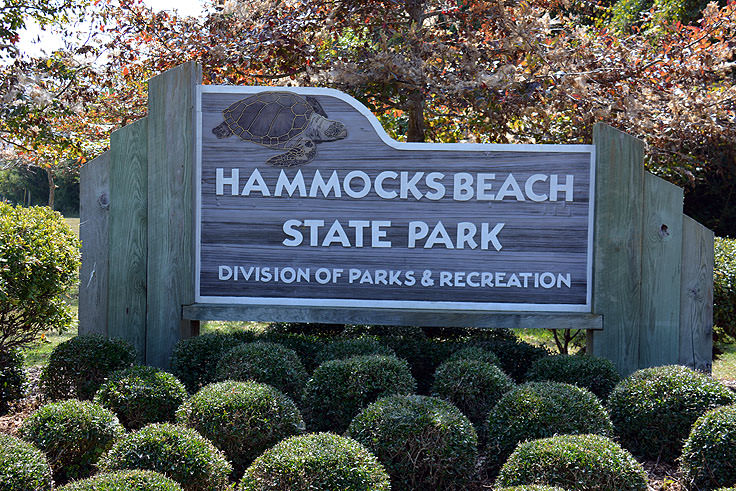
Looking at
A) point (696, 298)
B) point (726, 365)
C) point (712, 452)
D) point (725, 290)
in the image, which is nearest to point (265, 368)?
point (712, 452)

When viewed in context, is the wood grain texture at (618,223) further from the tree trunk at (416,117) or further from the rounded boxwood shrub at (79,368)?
the rounded boxwood shrub at (79,368)

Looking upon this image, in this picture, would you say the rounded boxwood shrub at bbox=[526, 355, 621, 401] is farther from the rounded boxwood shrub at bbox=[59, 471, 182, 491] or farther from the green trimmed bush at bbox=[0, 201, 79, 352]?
the green trimmed bush at bbox=[0, 201, 79, 352]

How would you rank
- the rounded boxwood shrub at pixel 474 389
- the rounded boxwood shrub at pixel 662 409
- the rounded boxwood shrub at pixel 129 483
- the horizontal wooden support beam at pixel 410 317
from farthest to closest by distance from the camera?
the horizontal wooden support beam at pixel 410 317
the rounded boxwood shrub at pixel 474 389
the rounded boxwood shrub at pixel 662 409
the rounded boxwood shrub at pixel 129 483

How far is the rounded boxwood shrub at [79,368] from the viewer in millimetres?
4148

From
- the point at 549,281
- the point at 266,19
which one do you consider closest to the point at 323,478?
the point at 549,281

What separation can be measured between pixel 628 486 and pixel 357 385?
147 centimetres

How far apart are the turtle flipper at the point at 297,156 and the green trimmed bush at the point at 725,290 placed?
3184 mm

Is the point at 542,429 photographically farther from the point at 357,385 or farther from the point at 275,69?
the point at 275,69

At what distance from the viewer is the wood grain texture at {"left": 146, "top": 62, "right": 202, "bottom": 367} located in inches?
185

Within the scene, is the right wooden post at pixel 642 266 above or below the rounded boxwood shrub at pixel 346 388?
above

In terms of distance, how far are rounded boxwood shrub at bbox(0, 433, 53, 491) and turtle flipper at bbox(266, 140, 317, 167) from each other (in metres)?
2.42

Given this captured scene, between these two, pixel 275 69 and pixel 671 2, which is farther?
pixel 671 2

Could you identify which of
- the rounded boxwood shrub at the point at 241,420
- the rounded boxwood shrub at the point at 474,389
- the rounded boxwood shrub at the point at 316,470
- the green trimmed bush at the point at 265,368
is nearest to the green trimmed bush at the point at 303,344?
the green trimmed bush at the point at 265,368

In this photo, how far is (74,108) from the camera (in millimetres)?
8242
